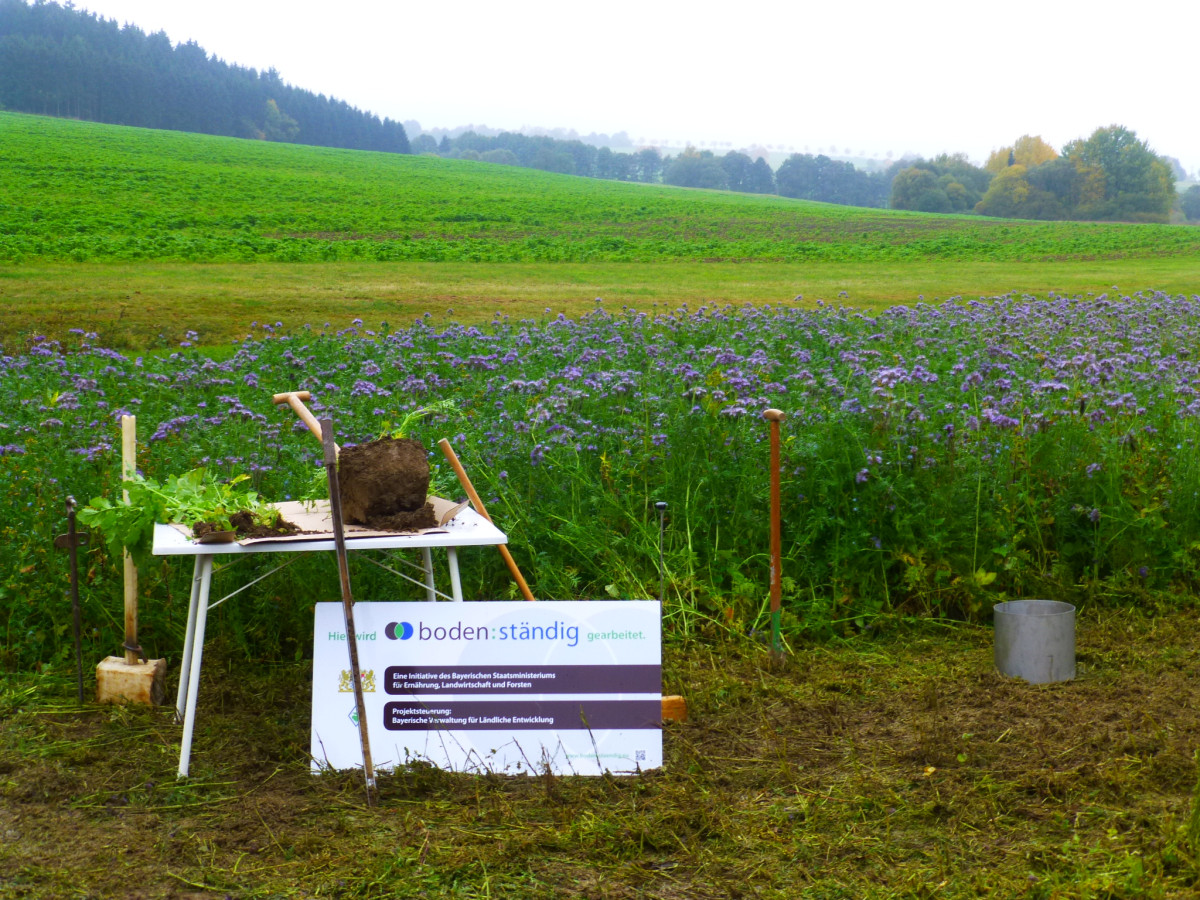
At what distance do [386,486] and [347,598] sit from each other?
1.23 ft

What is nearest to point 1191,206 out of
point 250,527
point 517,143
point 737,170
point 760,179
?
point 760,179

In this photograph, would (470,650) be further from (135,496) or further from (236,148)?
(236,148)

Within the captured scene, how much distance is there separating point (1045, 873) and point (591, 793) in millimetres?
1206

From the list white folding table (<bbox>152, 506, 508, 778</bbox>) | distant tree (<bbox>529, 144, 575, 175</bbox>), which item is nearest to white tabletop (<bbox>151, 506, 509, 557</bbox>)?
white folding table (<bbox>152, 506, 508, 778</bbox>)

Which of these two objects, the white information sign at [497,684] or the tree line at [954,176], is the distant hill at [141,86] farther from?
the white information sign at [497,684]

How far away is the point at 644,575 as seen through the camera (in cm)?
453

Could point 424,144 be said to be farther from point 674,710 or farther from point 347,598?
point 347,598

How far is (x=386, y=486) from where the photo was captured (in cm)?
317

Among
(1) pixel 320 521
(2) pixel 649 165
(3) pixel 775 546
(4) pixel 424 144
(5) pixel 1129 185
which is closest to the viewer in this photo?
(1) pixel 320 521

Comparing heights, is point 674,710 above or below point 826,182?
below

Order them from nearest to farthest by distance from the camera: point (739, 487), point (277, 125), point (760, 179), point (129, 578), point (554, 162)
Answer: point (129, 578) → point (739, 487) → point (760, 179) → point (277, 125) → point (554, 162)

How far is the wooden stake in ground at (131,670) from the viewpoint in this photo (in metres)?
3.68

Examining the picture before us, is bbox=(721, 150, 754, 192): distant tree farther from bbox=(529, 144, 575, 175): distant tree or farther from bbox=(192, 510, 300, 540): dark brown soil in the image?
bbox=(192, 510, 300, 540): dark brown soil

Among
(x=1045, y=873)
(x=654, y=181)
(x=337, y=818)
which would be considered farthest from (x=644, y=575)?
(x=654, y=181)
